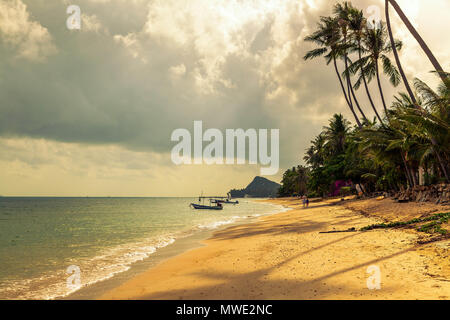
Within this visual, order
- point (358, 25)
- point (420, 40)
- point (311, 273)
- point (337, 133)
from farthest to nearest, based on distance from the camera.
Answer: point (337, 133) → point (358, 25) → point (420, 40) → point (311, 273)

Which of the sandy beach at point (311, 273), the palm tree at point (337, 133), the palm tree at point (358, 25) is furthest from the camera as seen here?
the palm tree at point (337, 133)

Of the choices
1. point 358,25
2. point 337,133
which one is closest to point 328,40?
point 358,25

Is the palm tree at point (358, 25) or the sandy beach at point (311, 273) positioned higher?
the palm tree at point (358, 25)

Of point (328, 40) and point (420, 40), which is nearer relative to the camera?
point (420, 40)

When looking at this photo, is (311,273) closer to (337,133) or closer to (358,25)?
(358,25)

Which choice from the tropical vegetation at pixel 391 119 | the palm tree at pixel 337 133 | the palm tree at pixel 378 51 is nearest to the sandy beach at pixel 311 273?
the tropical vegetation at pixel 391 119

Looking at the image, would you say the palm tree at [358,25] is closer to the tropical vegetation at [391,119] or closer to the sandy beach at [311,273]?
the tropical vegetation at [391,119]

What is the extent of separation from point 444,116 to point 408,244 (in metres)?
10.9

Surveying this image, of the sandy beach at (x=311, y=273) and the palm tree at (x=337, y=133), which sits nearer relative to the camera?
the sandy beach at (x=311, y=273)

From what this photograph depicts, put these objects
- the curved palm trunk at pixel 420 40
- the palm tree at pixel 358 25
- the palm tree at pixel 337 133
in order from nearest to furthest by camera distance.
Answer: the curved palm trunk at pixel 420 40 → the palm tree at pixel 358 25 → the palm tree at pixel 337 133

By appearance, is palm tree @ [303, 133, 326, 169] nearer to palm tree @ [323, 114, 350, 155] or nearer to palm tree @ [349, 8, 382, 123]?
palm tree @ [323, 114, 350, 155]

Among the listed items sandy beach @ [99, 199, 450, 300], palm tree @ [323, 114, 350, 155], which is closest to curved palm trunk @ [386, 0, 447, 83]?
sandy beach @ [99, 199, 450, 300]

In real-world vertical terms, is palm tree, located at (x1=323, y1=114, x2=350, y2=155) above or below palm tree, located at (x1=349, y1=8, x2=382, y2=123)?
below
